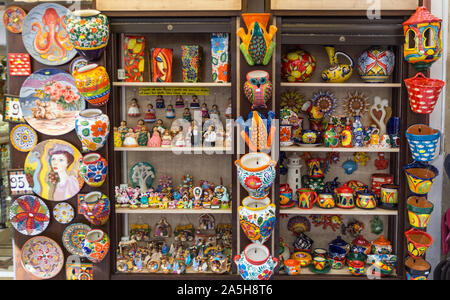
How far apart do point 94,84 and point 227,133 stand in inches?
34.3

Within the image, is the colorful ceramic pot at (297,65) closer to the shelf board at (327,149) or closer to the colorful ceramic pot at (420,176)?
the shelf board at (327,149)

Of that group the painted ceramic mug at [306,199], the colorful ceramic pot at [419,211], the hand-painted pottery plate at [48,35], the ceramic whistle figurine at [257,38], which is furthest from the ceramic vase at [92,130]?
the colorful ceramic pot at [419,211]

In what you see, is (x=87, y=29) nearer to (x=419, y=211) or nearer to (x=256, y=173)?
(x=256, y=173)

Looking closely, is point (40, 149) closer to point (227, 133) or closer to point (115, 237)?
point (115, 237)

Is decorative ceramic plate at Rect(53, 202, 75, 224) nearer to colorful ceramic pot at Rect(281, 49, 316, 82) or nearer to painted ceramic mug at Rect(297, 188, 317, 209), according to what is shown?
painted ceramic mug at Rect(297, 188, 317, 209)

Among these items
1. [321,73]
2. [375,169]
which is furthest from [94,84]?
[375,169]

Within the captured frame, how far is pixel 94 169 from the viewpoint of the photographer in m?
2.19

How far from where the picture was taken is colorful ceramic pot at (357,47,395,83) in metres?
2.39

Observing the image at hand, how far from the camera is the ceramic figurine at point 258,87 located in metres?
2.13

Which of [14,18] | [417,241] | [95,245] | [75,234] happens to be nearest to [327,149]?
[417,241]

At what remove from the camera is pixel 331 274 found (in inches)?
95.6

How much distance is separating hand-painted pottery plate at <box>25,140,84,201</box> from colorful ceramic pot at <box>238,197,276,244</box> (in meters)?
1.07

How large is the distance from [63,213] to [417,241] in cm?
227

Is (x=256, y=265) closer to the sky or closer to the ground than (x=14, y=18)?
closer to the ground
